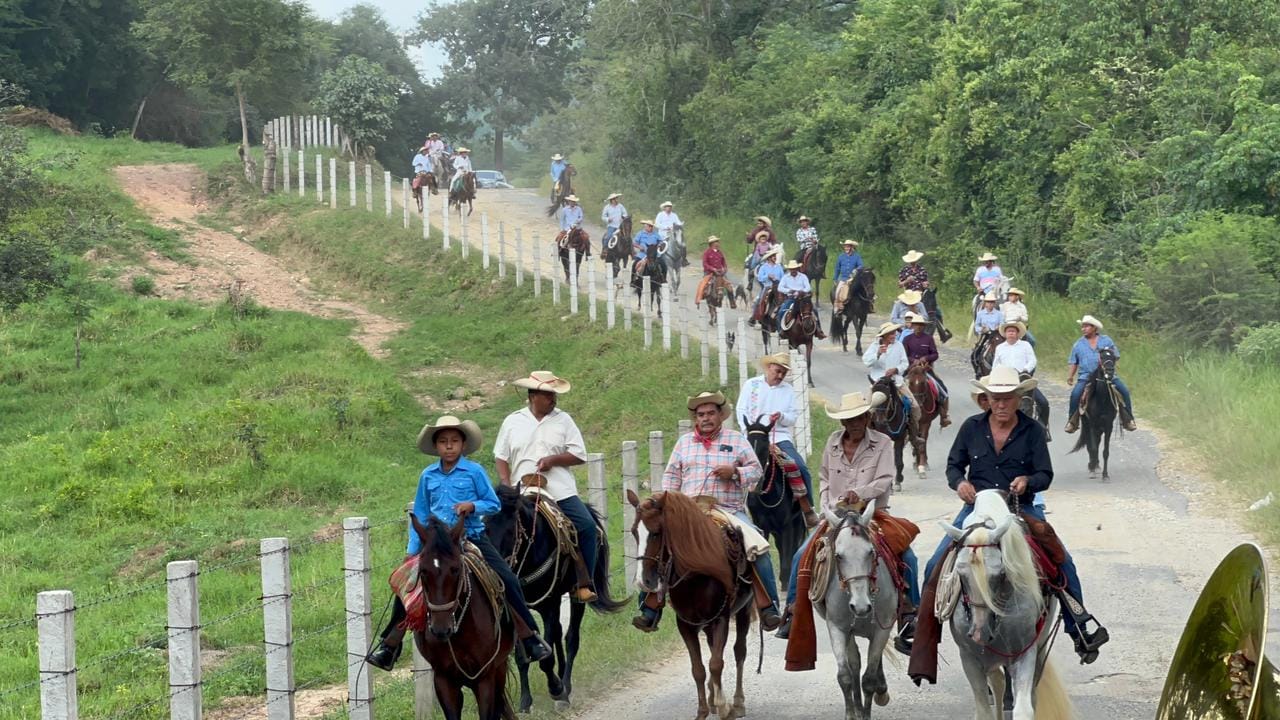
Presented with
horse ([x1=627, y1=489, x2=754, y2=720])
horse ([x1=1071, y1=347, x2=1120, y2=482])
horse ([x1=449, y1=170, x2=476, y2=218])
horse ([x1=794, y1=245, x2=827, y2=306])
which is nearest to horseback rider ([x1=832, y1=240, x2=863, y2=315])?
horse ([x1=794, y1=245, x2=827, y2=306])

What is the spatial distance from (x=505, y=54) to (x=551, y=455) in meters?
77.8

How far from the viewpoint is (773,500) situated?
1385 cm

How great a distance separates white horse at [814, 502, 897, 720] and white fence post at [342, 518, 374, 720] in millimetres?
2933

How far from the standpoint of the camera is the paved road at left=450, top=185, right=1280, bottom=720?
11.2 m

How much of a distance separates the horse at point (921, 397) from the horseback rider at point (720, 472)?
9739 millimetres

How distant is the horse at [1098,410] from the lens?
20484 millimetres

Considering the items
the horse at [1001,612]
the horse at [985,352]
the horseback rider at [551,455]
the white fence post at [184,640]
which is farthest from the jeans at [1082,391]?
the white fence post at [184,640]

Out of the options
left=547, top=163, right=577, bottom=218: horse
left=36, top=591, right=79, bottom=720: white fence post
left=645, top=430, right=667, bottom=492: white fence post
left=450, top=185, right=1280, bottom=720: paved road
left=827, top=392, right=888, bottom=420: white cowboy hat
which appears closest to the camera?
left=36, top=591, right=79, bottom=720: white fence post

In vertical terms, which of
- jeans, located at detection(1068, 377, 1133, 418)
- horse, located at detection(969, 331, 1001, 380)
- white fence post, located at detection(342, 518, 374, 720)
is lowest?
white fence post, located at detection(342, 518, 374, 720)

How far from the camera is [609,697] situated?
11742 millimetres

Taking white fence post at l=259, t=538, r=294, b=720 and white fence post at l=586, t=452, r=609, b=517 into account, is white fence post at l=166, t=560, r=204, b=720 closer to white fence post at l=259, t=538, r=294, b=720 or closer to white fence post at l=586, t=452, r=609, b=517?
white fence post at l=259, t=538, r=294, b=720

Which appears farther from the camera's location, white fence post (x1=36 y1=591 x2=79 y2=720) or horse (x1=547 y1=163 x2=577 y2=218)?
horse (x1=547 y1=163 x2=577 y2=218)

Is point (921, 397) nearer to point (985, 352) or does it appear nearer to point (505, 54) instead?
point (985, 352)

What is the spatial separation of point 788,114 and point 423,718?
37.1 metres
